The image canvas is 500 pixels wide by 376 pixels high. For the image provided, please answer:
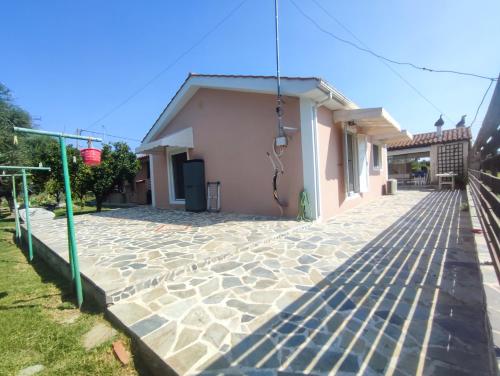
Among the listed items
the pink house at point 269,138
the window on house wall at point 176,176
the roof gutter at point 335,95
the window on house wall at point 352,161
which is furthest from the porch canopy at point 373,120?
the window on house wall at point 176,176

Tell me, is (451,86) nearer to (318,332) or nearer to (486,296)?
(486,296)

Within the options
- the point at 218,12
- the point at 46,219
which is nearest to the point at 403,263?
the point at 218,12

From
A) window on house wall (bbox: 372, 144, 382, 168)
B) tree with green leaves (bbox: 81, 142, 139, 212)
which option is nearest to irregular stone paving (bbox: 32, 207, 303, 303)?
tree with green leaves (bbox: 81, 142, 139, 212)

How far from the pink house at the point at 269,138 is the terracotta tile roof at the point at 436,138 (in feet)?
24.9

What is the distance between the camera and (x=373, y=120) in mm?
8328

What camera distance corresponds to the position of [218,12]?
26.2 feet

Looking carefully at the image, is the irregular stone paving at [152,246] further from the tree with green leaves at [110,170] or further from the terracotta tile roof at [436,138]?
the terracotta tile roof at [436,138]

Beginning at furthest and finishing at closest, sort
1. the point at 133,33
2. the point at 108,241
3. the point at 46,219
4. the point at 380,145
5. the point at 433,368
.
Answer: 1. the point at 380,145
2. the point at 133,33
3. the point at 46,219
4. the point at 108,241
5. the point at 433,368

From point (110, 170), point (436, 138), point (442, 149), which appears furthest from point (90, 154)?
point (436, 138)

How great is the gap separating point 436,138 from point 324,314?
19274 millimetres

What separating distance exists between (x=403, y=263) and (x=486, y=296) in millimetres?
1524

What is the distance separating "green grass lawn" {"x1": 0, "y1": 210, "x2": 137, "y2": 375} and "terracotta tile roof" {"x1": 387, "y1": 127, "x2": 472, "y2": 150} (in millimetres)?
18065

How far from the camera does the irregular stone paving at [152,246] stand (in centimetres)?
328

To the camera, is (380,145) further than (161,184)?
Yes
